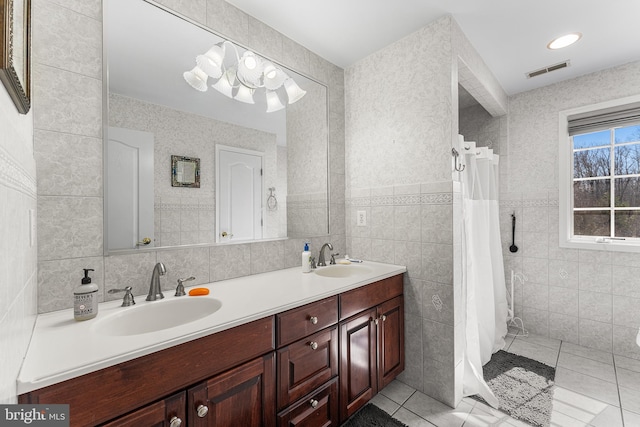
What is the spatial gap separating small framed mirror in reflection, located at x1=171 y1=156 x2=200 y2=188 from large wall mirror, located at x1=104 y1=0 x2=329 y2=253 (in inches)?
0.6

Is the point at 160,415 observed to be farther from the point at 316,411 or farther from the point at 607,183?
the point at 607,183

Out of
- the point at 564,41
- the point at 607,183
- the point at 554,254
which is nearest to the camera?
the point at 564,41

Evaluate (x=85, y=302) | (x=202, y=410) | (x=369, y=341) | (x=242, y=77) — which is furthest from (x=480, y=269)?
(x=85, y=302)

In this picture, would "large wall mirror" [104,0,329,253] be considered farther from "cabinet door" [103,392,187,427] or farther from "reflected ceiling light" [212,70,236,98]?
"cabinet door" [103,392,187,427]

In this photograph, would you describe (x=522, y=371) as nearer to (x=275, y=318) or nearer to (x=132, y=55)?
(x=275, y=318)

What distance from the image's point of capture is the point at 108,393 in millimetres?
746

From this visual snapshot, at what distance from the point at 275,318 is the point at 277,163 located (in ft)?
3.57

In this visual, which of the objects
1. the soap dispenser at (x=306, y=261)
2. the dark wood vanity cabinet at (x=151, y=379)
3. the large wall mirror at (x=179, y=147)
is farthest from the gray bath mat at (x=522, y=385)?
the large wall mirror at (x=179, y=147)

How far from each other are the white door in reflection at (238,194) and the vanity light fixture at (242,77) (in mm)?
355

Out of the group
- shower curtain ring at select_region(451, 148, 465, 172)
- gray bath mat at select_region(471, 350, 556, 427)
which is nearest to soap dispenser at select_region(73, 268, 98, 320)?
shower curtain ring at select_region(451, 148, 465, 172)

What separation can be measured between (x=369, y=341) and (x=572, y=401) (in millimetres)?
1353

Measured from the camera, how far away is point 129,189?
128 centimetres

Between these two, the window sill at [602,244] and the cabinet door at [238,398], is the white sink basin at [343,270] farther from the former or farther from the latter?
the window sill at [602,244]

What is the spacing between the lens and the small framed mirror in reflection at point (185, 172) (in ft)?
4.66
